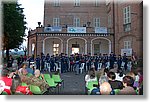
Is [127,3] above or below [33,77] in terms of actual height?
above

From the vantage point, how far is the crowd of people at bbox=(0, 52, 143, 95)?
239 inches

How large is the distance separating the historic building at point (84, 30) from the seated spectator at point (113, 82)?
62cm

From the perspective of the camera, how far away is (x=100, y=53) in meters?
6.66

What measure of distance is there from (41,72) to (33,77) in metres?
0.24

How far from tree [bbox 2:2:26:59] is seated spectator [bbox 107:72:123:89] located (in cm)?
252

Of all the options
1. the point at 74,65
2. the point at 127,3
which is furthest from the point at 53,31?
the point at 127,3

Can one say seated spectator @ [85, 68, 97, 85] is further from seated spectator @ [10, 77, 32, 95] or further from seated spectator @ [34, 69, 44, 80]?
seated spectator @ [10, 77, 32, 95]

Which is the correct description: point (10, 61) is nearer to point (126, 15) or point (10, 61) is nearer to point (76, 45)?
point (76, 45)

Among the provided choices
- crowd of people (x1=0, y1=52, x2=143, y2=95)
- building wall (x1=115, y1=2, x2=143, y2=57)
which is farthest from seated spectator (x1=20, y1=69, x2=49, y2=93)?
building wall (x1=115, y1=2, x2=143, y2=57)

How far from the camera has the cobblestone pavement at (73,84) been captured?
6065 mm

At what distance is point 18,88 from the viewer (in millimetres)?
6066

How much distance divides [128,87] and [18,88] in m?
2.52

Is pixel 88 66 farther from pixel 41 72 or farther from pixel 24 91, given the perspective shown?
pixel 24 91

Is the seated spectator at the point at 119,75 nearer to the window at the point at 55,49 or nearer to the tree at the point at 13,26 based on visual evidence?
the window at the point at 55,49
